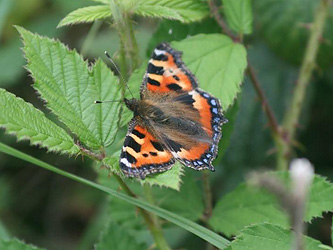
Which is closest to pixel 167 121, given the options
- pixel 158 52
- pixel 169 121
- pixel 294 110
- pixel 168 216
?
pixel 169 121

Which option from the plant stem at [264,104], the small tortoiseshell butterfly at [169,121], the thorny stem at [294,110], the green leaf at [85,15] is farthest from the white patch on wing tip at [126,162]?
the thorny stem at [294,110]

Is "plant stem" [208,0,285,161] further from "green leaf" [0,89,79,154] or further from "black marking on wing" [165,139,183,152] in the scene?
"green leaf" [0,89,79,154]

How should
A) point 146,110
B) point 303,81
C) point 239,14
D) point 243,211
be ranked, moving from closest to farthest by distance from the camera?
point 146,110, point 243,211, point 239,14, point 303,81

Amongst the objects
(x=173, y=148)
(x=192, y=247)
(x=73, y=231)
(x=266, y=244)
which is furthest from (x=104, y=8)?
(x=73, y=231)

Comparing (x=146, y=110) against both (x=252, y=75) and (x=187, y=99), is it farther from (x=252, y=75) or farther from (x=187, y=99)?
(x=252, y=75)

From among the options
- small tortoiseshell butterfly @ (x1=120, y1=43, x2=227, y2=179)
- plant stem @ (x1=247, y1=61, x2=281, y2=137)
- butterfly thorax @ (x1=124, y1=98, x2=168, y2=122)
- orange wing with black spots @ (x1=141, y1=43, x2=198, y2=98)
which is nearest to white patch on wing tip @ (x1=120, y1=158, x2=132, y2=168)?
Answer: small tortoiseshell butterfly @ (x1=120, y1=43, x2=227, y2=179)

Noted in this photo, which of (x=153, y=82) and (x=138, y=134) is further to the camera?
(x=153, y=82)

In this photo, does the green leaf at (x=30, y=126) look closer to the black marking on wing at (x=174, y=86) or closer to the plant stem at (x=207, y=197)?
the black marking on wing at (x=174, y=86)
